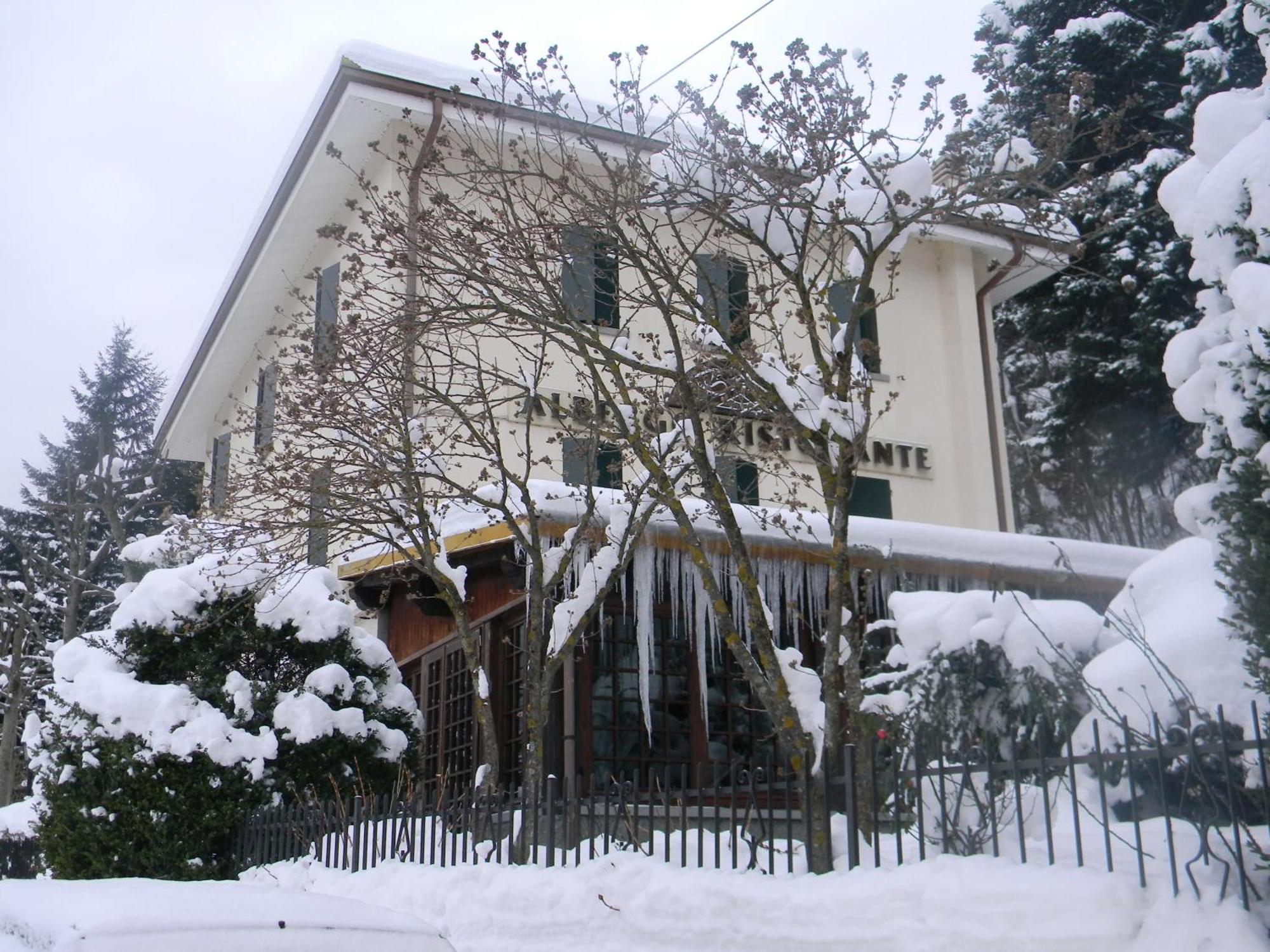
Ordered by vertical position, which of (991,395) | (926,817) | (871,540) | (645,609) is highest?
(991,395)

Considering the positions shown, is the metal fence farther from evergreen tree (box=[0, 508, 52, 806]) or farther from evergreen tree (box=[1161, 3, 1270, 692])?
evergreen tree (box=[0, 508, 52, 806])

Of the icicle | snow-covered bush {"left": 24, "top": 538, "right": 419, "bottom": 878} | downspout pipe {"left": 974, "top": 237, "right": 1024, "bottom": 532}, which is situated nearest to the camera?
snow-covered bush {"left": 24, "top": 538, "right": 419, "bottom": 878}

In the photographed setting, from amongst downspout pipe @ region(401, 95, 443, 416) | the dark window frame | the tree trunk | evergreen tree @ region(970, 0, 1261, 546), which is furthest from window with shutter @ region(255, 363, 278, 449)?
evergreen tree @ region(970, 0, 1261, 546)

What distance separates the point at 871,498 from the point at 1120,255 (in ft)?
24.6

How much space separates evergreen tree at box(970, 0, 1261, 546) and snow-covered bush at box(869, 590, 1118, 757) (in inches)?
549

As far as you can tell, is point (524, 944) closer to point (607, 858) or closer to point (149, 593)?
point (607, 858)

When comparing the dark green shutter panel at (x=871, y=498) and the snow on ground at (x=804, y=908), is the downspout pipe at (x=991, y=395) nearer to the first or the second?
the dark green shutter panel at (x=871, y=498)

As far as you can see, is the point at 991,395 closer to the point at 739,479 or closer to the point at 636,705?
the point at 739,479

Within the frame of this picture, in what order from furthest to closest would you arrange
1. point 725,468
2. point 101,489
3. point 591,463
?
point 101,489 → point 725,468 → point 591,463

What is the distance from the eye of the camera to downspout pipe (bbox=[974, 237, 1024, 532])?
18062mm

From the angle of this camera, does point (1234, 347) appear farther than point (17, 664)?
No

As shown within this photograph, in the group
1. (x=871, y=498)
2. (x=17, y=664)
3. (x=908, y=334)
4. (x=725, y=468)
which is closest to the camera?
(x=725, y=468)

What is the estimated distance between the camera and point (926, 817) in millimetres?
6684

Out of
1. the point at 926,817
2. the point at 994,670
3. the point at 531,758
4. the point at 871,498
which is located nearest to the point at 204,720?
the point at 531,758
